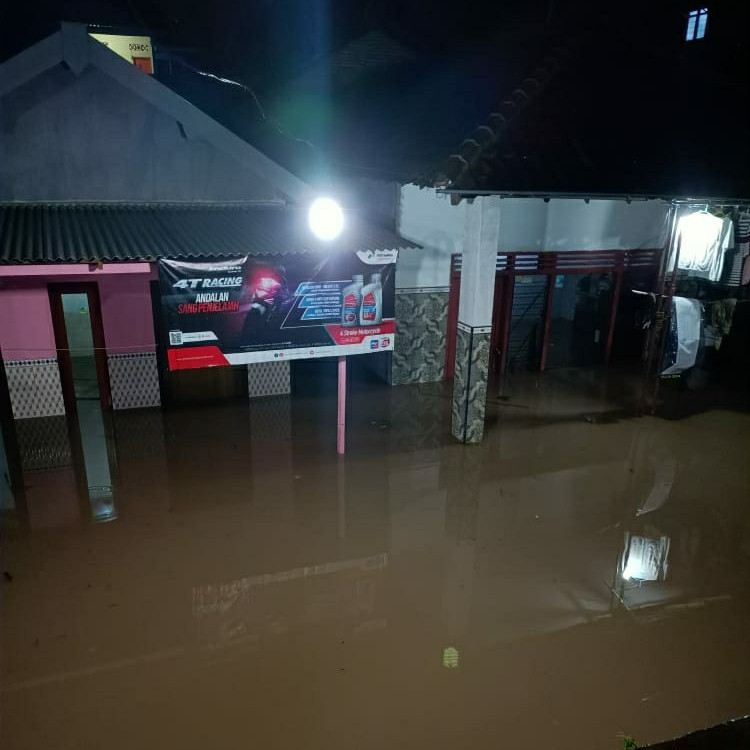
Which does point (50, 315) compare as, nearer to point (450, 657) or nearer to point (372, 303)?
point (372, 303)

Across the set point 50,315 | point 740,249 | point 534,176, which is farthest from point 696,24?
point 50,315

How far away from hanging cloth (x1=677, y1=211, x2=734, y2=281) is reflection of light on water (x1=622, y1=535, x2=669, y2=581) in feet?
22.9

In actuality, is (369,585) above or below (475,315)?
below

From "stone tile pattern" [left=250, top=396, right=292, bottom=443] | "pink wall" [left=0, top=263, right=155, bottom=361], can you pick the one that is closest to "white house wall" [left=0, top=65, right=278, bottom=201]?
"pink wall" [left=0, top=263, right=155, bottom=361]

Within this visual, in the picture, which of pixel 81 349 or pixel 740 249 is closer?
pixel 81 349

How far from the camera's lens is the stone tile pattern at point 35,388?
369 inches

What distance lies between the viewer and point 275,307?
8047 millimetres

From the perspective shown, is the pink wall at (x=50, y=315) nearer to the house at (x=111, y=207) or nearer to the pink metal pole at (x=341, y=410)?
the house at (x=111, y=207)

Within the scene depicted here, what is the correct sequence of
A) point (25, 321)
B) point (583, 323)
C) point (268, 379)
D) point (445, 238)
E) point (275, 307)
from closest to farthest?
1. point (275, 307)
2. point (25, 321)
3. point (268, 379)
4. point (445, 238)
5. point (583, 323)

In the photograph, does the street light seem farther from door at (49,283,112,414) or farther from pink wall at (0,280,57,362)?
pink wall at (0,280,57,362)

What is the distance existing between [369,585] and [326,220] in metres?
5.29

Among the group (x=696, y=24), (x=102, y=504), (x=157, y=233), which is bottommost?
(x=102, y=504)

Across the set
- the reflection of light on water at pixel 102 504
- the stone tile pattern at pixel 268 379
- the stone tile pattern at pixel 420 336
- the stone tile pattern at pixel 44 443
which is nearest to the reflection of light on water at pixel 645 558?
the stone tile pattern at pixel 420 336

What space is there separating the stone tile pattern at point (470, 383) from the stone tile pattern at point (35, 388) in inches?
250
